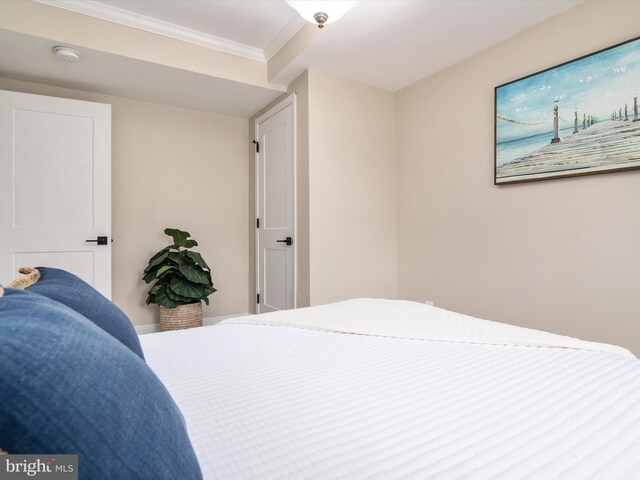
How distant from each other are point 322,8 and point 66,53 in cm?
182

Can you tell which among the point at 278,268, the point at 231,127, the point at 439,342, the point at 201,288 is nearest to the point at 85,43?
the point at 231,127

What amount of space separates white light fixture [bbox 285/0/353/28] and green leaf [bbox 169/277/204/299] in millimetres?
2317

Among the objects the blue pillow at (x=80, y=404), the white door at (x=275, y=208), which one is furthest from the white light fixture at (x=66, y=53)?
the blue pillow at (x=80, y=404)

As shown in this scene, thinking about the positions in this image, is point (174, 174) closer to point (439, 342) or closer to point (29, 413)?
point (439, 342)

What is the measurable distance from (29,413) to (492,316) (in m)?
2.79

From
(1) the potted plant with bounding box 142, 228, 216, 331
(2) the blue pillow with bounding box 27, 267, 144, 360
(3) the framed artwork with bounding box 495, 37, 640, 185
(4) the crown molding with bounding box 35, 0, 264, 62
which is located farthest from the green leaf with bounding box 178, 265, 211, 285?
(3) the framed artwork with bounding box 495, 37, 640, 185

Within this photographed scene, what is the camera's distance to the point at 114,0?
7.98 feet

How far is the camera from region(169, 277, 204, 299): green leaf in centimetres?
314

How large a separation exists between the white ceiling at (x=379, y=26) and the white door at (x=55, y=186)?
982 mm

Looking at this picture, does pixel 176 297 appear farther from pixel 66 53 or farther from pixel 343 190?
pixel 66 53

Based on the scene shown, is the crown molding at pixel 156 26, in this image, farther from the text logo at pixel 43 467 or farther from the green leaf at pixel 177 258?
the text logo at pixel 43 467

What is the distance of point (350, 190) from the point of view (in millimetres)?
3193

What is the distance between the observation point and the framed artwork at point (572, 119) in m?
1.96

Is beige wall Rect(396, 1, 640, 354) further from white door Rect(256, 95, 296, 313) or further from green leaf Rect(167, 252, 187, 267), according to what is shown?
green leaf Rect(167, 252, 187, 267)
